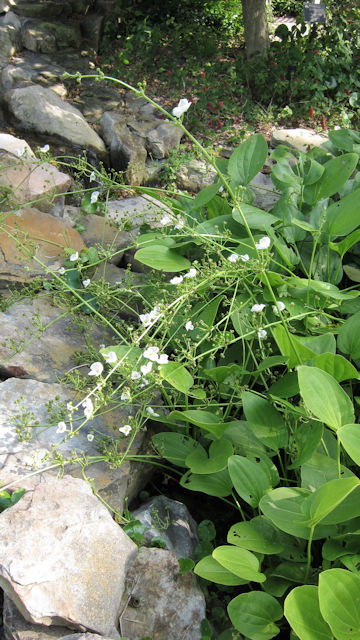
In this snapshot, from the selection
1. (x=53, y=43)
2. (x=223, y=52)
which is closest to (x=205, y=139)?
(x=223, y=52)

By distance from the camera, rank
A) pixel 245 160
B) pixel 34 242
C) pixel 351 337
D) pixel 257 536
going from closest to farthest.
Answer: pixel 257 536, pixel 351 337, pixel 245 160, pixel 34 242

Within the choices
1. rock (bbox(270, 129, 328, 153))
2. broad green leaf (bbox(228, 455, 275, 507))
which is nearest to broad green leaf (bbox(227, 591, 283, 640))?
broad green leaf (bbox(228, 455, 275, 507))

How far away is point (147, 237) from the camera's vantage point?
9.18 feet

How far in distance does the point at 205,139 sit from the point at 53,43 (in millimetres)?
2713

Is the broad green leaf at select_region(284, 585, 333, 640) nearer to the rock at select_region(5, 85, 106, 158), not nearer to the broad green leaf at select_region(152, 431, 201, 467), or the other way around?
the broad green leaf at select_region(152, 431, 201, 467)

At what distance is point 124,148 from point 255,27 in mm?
2501

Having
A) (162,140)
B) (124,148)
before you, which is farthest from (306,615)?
(162,140)

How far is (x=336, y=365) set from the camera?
189cm

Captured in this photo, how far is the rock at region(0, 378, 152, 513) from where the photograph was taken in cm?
210

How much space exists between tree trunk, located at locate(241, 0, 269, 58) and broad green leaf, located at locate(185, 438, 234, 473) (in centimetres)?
548

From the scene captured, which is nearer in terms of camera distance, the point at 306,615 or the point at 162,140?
the point at 306,615

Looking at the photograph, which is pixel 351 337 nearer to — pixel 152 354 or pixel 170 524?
pixel 152 354

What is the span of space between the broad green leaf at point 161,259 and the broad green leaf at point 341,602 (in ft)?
4.81

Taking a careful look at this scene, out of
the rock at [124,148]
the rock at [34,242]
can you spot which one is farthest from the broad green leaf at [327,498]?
the rock at [124,148]
